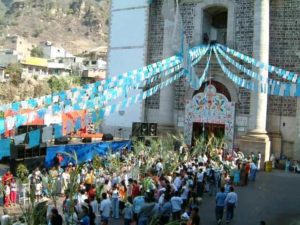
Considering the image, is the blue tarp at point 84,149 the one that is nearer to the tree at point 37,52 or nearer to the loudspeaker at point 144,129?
the loudspeaker at point 144,129

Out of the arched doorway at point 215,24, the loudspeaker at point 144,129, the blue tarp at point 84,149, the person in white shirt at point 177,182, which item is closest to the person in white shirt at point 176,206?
the person in white shirt at point 177,182

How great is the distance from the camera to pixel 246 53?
25.6 meters

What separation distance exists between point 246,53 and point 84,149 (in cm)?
1084

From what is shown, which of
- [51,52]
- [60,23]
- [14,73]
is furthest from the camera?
[60,23]

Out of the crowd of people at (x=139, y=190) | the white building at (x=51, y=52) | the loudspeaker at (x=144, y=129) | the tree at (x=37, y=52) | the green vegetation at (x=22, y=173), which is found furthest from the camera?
the white building at (x=51, y=52)

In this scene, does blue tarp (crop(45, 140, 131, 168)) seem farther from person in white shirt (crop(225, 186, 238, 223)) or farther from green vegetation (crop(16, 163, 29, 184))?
person in white shirt (crop(225, 186, 238, 223))

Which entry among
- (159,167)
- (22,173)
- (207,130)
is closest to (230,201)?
(159,167)

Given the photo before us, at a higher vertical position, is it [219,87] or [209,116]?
[219,87]

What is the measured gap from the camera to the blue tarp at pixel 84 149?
21375mm

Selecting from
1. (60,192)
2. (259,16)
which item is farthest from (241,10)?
(60,192)

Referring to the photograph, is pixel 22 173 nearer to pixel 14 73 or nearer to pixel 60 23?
pixel 14 73

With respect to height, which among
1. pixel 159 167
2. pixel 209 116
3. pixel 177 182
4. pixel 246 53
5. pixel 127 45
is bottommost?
pixel 177 182

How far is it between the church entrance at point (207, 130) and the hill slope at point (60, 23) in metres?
93.5

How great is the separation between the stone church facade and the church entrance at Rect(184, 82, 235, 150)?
12cm
